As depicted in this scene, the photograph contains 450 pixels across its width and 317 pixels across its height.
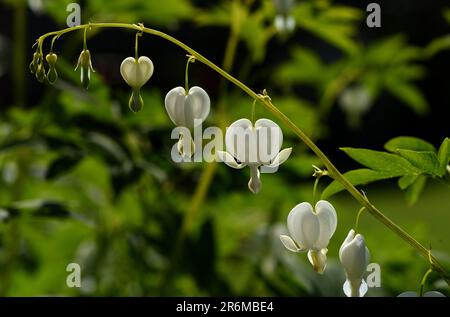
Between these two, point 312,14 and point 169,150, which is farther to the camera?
point 312,14

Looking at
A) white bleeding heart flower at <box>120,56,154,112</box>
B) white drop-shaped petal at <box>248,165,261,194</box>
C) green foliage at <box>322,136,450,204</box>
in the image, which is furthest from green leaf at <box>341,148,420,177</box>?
→ white bleeding heart flower at <box>120,56,154,112</box>

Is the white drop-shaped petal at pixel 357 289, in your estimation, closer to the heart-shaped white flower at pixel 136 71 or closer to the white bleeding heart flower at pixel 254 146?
the white bleeding heart flower at pixel 254 146

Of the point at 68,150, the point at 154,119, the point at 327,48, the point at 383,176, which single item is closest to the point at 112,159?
the point at 68,150

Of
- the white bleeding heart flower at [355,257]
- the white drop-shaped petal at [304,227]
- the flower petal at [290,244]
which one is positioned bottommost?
the white bleeding heart flower at [355,257]

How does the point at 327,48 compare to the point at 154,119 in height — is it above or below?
above

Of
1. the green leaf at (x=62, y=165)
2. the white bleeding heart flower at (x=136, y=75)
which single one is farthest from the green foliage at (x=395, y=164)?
the green leaf at (x=62, y=165)

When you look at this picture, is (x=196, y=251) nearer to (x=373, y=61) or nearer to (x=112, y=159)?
(x=112, y=159)
